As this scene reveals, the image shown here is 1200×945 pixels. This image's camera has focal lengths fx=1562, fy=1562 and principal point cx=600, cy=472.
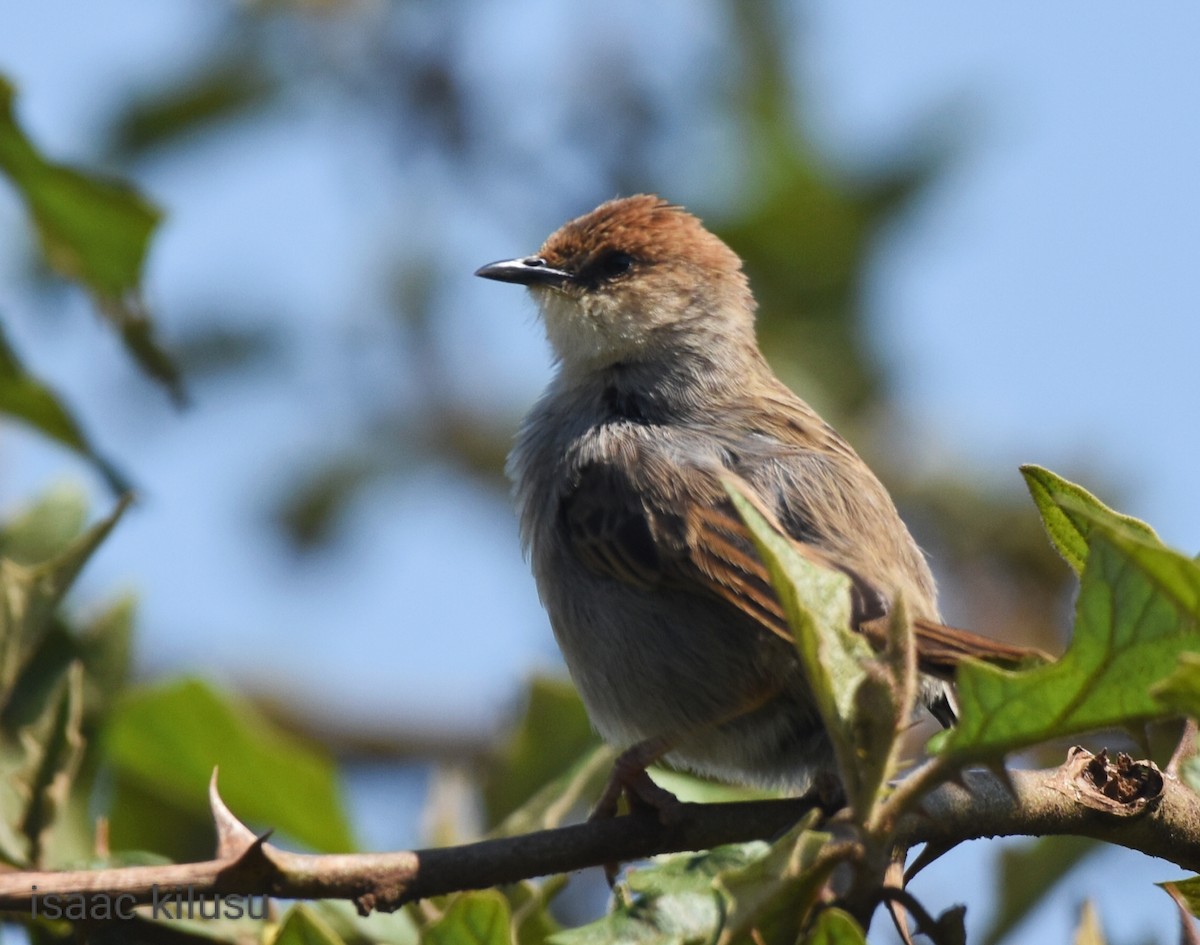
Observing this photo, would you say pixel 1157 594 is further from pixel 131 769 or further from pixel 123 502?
pixel 131 769

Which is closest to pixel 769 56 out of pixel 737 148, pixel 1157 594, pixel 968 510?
pixel 737 148

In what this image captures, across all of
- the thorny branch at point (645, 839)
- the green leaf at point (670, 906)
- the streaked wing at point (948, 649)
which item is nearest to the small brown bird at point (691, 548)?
the streaked wing at point (948, 649)

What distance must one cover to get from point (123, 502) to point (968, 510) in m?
3.88

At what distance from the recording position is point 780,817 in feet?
8.76

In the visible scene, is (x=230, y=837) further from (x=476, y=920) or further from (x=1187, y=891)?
(x=1187, y=891)

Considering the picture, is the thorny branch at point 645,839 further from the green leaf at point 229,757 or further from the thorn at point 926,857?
the green leaf at point 229,757

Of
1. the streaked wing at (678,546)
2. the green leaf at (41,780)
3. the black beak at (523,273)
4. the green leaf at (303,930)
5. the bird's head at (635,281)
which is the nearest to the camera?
the green leaf at (303,930)

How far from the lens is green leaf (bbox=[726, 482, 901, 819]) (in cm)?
202

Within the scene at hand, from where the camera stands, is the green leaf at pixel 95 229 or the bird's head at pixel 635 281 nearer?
the green leaf at pixel 95 229

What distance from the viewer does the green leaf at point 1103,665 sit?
5.89ft

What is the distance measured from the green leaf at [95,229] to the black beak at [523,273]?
72.2 inches

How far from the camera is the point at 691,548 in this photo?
3.79 meters

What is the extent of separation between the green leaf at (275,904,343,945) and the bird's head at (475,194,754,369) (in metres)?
3.07

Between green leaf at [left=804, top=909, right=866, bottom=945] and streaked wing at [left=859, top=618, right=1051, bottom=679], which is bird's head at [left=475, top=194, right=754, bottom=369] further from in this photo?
green leaf at [left=804, top=909, right=866, bottom=945]
